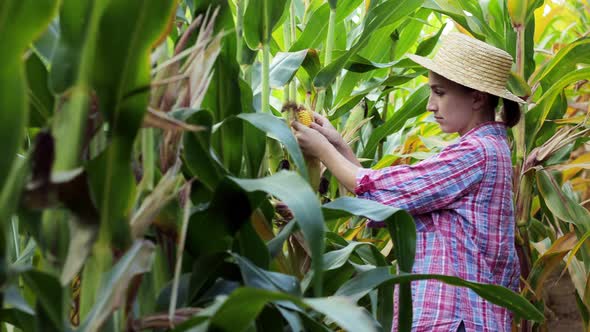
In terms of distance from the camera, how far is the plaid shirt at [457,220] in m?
1.46

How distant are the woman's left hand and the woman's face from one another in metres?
0.28

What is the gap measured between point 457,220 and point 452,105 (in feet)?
0.74

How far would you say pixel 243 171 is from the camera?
1.22 metres

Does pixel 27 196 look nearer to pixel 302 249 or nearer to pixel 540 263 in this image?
pixel 302 249

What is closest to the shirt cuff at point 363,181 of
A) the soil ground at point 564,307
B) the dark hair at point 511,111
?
the dark hair at point 511,111

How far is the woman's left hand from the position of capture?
139cm

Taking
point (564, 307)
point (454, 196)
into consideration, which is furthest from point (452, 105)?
point (564, 307)

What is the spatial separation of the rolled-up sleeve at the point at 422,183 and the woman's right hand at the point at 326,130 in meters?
0.07

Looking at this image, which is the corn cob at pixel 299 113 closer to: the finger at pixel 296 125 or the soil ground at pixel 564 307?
the finger at pixel 296 125

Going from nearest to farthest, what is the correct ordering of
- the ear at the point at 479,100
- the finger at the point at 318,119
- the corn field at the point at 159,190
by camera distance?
the corn field at the point at 159,190 < the finger at the point at 318,119 < the ear at the point at 479,100

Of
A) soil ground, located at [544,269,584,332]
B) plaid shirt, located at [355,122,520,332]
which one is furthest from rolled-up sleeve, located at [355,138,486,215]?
soil ground, located at [544,269,584,332]

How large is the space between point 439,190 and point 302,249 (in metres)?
0.26

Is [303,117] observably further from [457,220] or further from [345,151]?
[457,220]

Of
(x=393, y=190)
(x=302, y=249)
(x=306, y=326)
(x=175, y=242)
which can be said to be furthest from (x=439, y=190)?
(x=175, y=242)
